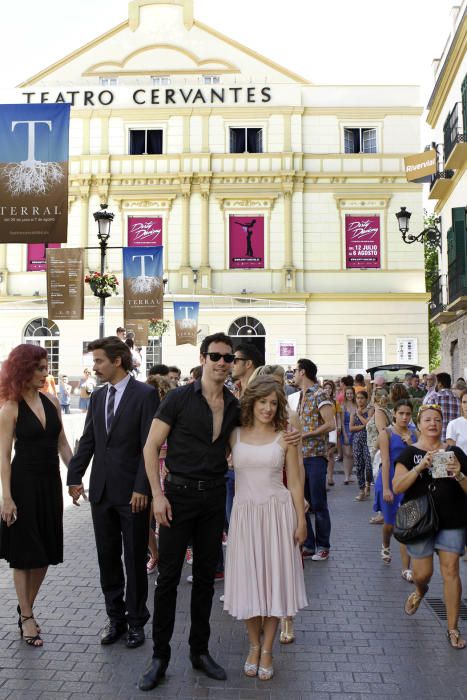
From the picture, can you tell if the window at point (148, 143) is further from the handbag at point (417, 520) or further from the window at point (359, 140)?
the handbag at point (417, 520)

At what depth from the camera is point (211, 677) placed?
4305 millimetres

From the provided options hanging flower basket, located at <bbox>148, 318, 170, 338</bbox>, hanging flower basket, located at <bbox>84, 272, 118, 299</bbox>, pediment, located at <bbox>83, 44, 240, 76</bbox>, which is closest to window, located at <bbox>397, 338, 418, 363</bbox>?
hanging flower basket, located at <bbox>148, 318, 170, 338</bbox>

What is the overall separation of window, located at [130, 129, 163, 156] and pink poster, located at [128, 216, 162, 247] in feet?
10.6

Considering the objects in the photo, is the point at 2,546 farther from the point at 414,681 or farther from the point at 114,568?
the point at 414,681

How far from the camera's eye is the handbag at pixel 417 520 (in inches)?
197

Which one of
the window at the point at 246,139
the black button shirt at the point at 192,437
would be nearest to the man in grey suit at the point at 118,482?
the black button shirt at the point at 192,437

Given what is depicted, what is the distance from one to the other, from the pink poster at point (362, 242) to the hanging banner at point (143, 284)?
51.0 feet

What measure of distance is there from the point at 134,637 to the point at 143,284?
13805 millimetres

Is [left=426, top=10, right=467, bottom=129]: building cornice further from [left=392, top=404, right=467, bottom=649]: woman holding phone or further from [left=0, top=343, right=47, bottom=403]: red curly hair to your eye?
[left=0, top=343, right=47, bottom=403]: red curly hair

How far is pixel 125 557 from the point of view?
5.06 meters

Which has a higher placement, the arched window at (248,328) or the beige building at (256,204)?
the beige building at (256,204)

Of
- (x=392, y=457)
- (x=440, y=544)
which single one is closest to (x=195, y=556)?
(x=440, y=544)

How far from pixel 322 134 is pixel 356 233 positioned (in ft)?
16.2

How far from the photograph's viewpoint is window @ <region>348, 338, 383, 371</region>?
31797mm
